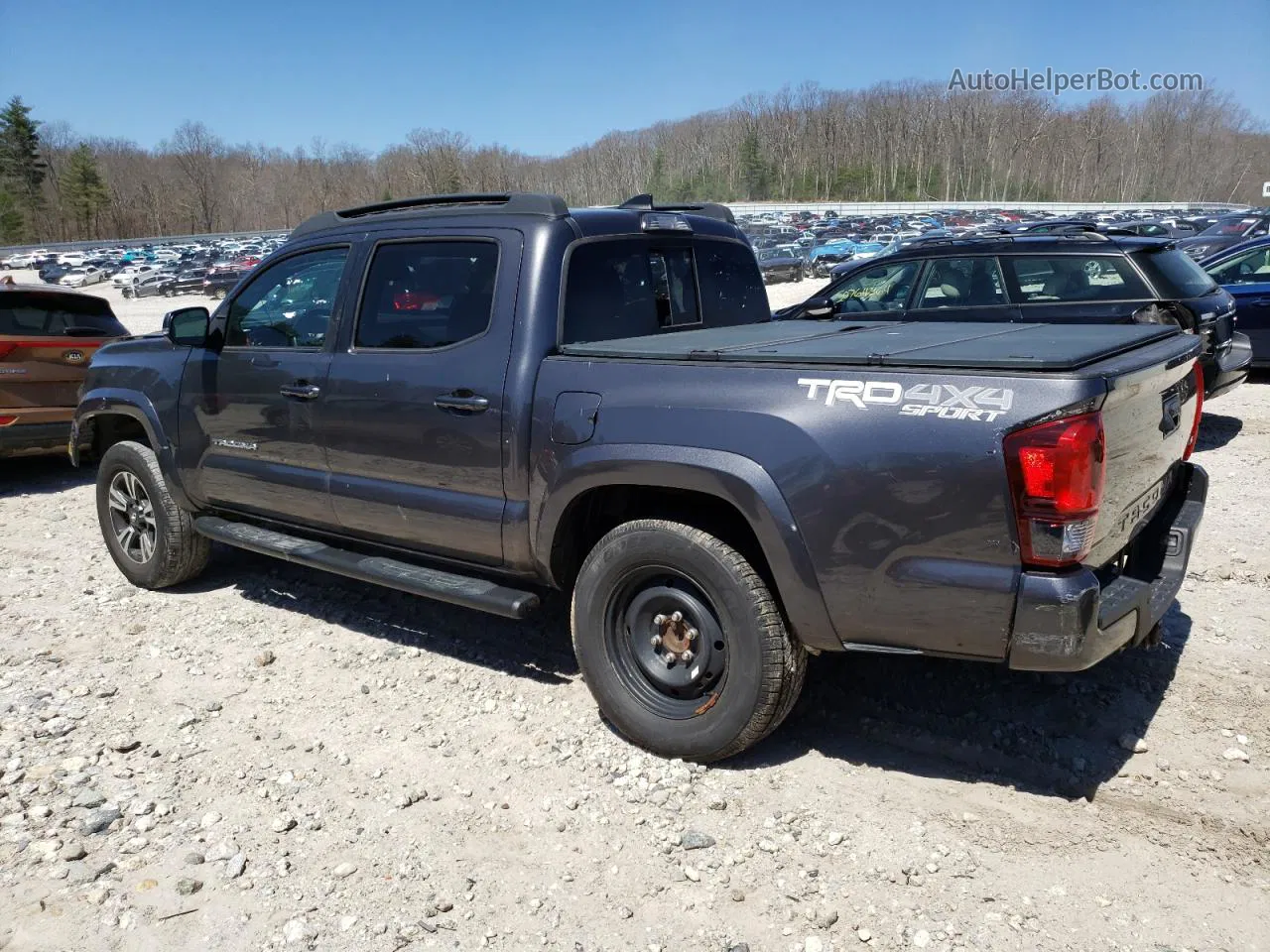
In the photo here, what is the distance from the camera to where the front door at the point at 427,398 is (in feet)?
12.8

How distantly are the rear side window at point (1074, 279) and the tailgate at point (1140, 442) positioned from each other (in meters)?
4.42

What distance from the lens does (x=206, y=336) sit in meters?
5.06

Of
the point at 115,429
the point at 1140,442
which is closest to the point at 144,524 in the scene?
the point at 115,429

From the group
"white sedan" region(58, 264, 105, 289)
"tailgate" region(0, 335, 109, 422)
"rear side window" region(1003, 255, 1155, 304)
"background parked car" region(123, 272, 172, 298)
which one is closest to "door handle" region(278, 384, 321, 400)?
"tailgate" region(0, 335, 109, 422)

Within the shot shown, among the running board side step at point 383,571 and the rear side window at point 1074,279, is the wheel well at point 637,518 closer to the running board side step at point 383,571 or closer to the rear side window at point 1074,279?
the running board side step at point 383,571

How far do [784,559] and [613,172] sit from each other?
147 m

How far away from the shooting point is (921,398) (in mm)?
2865

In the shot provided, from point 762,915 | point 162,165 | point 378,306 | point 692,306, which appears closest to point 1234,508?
point 692,306

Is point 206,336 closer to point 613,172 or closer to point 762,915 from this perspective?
point 762,915

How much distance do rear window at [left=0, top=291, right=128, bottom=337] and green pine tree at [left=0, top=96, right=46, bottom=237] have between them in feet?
385

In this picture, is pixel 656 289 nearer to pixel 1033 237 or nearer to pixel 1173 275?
pixel 1033 237

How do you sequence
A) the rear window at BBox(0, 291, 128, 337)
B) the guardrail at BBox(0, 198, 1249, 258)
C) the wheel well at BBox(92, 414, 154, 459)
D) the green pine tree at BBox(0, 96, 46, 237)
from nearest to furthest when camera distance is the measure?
the wheel well at BBox(92, 414, 154, 459)
the rear window at BBox(0, 291, 128, 337)
the guardrail at BBox(0, 198, 1249, 258)
the green pine tree at BBox(0, 96, 46, 237)

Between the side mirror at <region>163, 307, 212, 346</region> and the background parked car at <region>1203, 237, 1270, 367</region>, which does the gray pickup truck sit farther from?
the background parked car at <region>1203, 237, 1270, 367</region>

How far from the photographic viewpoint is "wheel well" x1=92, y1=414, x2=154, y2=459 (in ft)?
19.7
